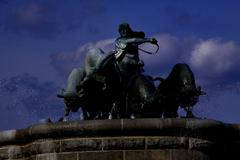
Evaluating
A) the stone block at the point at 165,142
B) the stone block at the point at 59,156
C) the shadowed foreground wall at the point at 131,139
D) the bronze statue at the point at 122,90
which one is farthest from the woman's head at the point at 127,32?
the stone block at the point at 59,156

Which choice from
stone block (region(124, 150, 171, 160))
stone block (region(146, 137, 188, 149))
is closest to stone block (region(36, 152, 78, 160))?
stone block (region(124, 150, 171, 160))

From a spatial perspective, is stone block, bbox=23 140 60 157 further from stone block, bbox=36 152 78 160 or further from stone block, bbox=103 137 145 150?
stone block, bbox=103 137 145 150

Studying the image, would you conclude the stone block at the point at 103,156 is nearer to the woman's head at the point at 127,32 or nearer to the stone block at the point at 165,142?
the stone block at the point at 165,142

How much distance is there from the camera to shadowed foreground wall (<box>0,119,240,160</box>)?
11125 mm

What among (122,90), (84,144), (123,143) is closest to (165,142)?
(123,143)

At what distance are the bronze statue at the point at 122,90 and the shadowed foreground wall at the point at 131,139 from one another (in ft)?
7.30

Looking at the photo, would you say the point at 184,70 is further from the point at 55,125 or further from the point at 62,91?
the point at 55,125

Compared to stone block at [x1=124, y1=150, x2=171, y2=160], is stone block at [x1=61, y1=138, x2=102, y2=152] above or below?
above

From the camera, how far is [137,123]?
36.4 ft

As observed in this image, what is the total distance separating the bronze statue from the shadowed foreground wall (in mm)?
2224

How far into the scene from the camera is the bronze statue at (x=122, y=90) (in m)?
13.7

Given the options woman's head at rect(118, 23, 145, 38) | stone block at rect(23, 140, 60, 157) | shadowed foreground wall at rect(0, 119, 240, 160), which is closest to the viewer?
shadowed foreground wall at rect(0, 119, 240, 160)

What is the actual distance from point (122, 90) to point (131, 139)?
3145mm

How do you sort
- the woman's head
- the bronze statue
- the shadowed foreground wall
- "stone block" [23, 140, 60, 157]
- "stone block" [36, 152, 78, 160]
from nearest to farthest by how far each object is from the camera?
the shadowed foreground wall < "stone block" [36, 152, 78, 160] < "stone block" [23, 140, 60, 157] < the bronze statue < the woman's head
